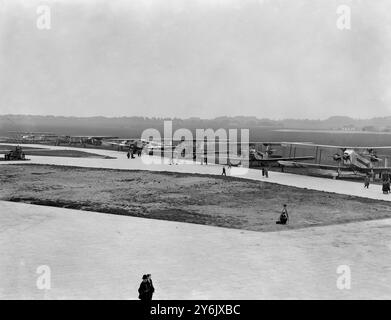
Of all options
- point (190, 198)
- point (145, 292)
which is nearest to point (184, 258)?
point (145, 292)

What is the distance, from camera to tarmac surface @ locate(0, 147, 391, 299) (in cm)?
1221

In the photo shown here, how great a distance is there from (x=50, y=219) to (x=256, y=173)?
81.0 feet

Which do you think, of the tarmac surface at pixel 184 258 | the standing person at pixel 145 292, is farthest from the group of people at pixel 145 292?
the tarmac surface at pixel 184 258

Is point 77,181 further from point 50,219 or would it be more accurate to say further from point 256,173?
point 256,173

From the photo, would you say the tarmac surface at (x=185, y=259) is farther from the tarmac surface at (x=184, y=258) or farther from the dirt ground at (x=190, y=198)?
the dirt ground at (x=190, y=198)

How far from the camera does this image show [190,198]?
27891 mm

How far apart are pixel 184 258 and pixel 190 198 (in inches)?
498

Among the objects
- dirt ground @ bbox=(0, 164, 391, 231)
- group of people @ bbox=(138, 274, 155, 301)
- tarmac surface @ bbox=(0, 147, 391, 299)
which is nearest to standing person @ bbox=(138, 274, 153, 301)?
group of people @ bbox=(138, 274, 155, 301)

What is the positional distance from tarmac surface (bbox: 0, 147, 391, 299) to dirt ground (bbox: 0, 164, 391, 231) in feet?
5.87

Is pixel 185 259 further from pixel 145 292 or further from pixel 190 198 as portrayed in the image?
pixel 190 198

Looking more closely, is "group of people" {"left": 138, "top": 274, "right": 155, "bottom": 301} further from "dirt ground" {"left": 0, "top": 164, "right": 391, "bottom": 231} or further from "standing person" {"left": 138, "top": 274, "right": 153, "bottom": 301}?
"dirt ground" {"left": 0, "top": 164, "right": 391, "bottom": 231}

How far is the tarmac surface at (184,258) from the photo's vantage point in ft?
40.1

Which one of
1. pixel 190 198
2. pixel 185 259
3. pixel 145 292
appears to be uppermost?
pixel 145 292
